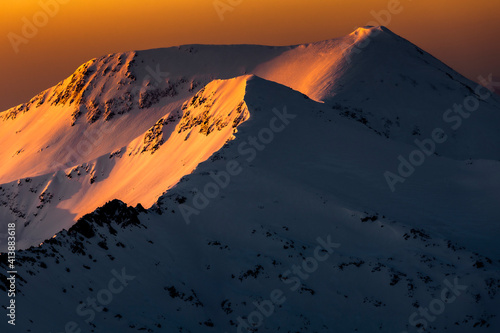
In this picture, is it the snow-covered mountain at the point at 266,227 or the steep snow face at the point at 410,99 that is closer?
the snow-covered mountain at the point at 266,227

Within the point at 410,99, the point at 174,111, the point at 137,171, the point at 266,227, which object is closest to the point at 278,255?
the point at 266,227

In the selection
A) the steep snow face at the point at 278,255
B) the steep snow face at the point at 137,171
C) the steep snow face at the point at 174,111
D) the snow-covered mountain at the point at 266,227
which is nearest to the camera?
the steep snow face at the point at 278,255

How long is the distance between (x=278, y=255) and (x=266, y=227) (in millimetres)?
4293

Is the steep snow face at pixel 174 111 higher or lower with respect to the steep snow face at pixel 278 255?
lower

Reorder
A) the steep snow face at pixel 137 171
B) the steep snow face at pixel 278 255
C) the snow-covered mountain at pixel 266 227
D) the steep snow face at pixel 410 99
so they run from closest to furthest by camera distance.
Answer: the steep snow face at pixel 278 255, the snow-covered mountain at pixel 266 227, the steep snow face at pixel 137 171, the steep snow face at pixel 410 99

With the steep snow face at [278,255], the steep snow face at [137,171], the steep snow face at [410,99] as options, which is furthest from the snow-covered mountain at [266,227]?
the steep snow face at [410,99]

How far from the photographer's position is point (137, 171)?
112 metres

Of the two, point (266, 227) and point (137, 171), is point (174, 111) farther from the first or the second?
point (266, 227)

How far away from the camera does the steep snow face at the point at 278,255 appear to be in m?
56.5

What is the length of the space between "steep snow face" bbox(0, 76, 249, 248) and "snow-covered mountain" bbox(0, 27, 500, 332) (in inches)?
14.9

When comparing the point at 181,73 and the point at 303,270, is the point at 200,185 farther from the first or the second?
the point at 181,73

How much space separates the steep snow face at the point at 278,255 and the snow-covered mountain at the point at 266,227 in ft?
0.48

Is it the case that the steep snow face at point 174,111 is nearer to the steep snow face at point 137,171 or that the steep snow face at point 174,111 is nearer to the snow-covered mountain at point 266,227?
the steep snow face at point 137,171

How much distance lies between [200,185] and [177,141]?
31741 millimetres
